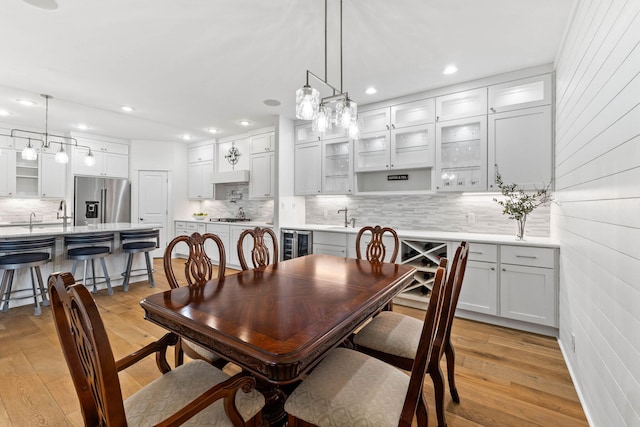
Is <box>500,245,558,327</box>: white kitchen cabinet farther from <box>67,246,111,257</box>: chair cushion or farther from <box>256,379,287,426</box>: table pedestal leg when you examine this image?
<box>67,246,111,257</box>: chair cushion

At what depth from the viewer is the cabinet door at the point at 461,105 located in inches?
128

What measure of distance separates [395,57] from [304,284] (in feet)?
7.67

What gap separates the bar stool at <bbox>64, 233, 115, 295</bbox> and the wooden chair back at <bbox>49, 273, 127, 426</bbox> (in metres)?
3.32

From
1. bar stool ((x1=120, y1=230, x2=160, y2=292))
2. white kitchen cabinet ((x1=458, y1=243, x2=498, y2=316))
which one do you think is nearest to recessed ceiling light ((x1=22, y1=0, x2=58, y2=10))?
bar stool ((x1=120, y1=230, x2=160, y2=292))

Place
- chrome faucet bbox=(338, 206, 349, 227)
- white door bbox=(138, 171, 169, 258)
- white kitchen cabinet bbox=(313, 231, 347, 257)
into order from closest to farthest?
white kitchen cabinet bbox=(313, 231, 347, 257)
chrome faucet bbox=(338, 206, 349, 227)
white door bbox=(138, 171, 169, 258)

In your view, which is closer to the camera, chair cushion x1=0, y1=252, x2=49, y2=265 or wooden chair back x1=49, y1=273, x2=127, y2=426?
wooden chair back x1=49, y1=273, x2=127, y2=426

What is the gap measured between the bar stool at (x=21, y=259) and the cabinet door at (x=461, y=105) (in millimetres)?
4788

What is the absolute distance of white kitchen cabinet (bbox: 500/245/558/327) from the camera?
266 centimetres

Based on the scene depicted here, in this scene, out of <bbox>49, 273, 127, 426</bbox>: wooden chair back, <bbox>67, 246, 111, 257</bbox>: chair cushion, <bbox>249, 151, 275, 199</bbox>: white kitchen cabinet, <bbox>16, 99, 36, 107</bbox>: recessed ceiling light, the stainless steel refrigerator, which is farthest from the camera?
the stainless steel refrigerator

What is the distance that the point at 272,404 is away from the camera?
1519 mm

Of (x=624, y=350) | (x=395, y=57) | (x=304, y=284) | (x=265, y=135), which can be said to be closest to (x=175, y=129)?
(x=265, y=135)

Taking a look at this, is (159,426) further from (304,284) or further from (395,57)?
(395,57)

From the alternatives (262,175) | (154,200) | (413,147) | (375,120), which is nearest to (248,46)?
(375,120)

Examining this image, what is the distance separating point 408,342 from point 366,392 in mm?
541
